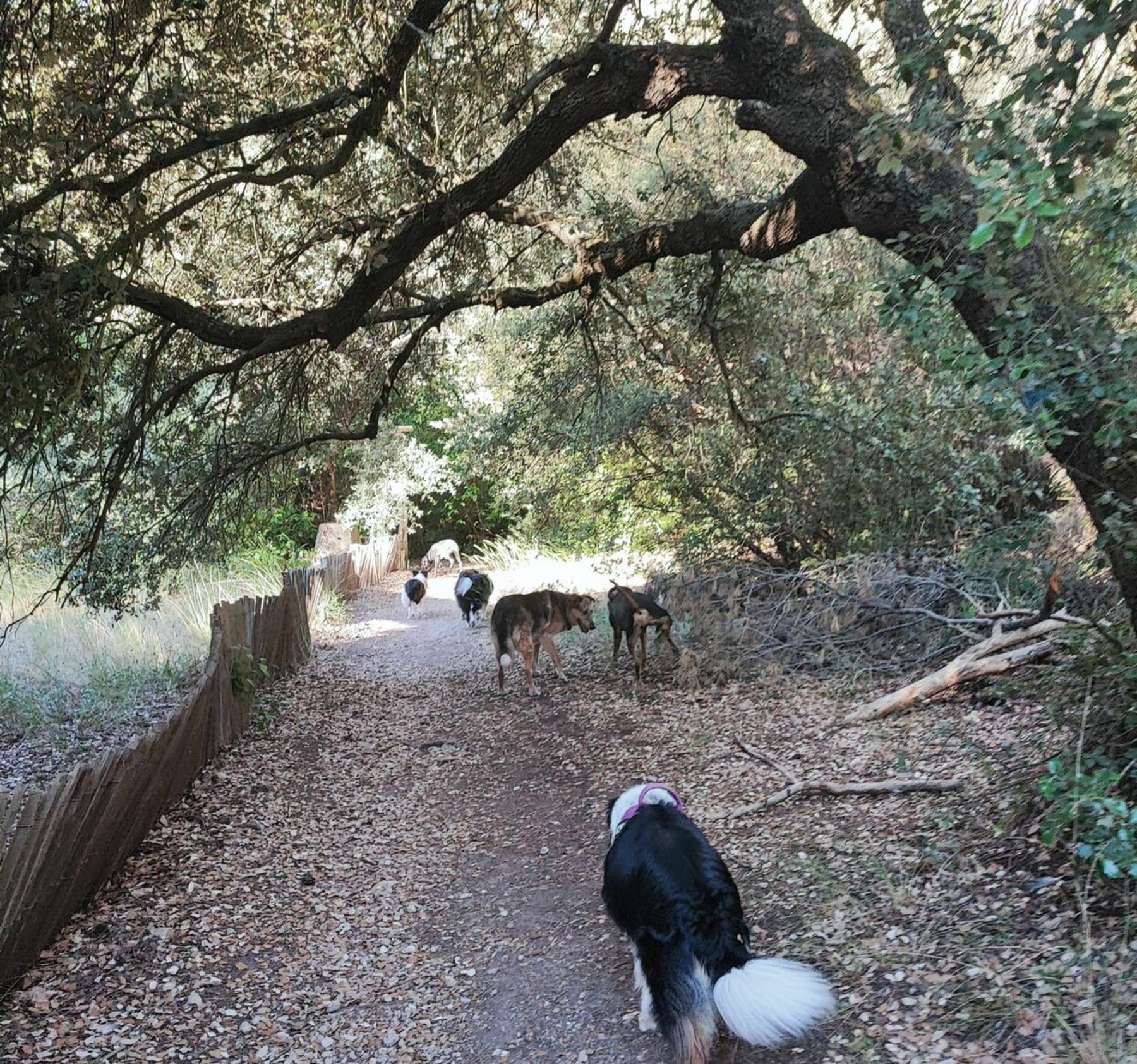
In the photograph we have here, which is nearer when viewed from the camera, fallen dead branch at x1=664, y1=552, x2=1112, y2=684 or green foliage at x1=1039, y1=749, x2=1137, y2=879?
green foliage at x1=1039, y1=749, x2=1137, y2=879

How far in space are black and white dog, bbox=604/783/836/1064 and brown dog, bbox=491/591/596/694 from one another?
5.68 metres

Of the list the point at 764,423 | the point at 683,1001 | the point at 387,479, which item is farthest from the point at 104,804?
the point at 387,479

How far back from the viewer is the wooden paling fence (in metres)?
4.38

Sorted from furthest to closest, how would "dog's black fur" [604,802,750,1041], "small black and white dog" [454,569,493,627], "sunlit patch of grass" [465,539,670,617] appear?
"small black and white dog" [454,569,493,627] → "sunlit patch of grass" [465,539,670,617] → "dog's black fur" [604,802,750,1041]

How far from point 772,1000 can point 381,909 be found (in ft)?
9.41

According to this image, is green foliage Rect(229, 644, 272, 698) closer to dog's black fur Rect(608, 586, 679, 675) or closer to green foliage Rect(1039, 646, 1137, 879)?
dog's black fur Rect(608, 586, 679, 675)

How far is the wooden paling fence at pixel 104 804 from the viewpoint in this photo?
14.4 feet

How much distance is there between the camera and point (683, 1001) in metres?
3.60

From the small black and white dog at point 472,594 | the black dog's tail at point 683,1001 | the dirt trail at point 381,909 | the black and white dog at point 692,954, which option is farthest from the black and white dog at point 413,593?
the black dog's tail at point 683,1001

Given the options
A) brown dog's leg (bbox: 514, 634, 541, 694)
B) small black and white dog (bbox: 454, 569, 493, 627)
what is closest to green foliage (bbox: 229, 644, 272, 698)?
brown dog's leg (bbox: 514, 634, 541, 694)

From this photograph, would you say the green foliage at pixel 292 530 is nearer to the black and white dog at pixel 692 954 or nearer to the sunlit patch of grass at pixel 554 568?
the sunlit patch of grass at pixel 554 568

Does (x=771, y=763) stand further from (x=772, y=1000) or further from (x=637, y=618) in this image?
(x=637, y=618)

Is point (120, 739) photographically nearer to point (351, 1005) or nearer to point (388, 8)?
point (351, 1005)

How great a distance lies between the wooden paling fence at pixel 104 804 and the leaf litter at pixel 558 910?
0.16 metres
